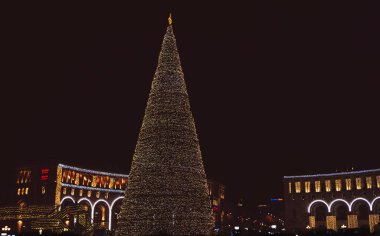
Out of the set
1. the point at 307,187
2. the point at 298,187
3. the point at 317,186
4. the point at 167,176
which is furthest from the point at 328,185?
the point at 167,176

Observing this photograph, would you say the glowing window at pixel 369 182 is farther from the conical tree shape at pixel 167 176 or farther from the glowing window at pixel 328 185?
the conical tree shape at pixel 167 176

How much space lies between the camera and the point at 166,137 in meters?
32.3

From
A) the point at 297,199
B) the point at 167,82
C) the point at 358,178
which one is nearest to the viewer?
the point at 167,82

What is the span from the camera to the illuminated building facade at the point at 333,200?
82750mm

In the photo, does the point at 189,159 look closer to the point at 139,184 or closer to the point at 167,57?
the point at 139,184

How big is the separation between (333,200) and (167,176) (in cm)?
6267

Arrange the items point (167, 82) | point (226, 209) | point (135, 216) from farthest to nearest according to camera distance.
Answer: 1. point (226, 209)
2. point (167, 82)
3. point (135, 216)

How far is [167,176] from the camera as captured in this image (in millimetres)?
31609

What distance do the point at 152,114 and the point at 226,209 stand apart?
340ft

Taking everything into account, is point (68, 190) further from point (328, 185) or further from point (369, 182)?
point (369, 182)

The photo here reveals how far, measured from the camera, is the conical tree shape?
31.1 meters

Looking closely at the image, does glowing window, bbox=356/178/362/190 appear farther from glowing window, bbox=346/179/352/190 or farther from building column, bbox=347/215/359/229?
building column, bbox=347/215/359/229

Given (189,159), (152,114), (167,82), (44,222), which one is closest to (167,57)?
(167,82)

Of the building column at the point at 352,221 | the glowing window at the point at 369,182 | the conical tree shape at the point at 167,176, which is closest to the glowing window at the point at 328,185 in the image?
the building column at the point at 352,221
